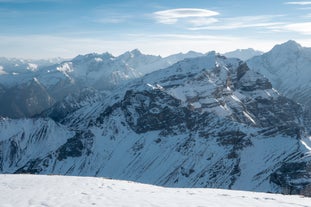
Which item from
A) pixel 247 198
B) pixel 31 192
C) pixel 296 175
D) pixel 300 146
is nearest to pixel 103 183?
pixel 31 192

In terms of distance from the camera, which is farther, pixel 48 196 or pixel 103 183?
pixel 103 183

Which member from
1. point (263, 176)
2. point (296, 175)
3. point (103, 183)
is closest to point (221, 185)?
point (263, 176)

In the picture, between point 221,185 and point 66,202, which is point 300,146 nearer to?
point 221,185

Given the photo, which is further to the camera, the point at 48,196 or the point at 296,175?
the point at 296,175

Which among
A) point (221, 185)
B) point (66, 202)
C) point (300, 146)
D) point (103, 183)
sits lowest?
point (221, 185)

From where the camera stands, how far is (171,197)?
3378 centimetres

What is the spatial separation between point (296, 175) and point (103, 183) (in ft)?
499

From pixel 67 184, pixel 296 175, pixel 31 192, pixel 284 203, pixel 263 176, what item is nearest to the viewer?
pixel 284 203

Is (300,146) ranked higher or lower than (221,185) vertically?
higher

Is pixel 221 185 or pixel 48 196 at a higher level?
pixel 48 196

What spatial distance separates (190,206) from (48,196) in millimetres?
11105

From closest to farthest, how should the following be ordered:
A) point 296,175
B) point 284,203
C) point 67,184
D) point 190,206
A: 1. point 190,206
2. point 284,203
3. point 67,184
4. point 296,175

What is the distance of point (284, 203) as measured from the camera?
31.9 metres

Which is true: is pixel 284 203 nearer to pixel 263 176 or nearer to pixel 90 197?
pixel 90 197
